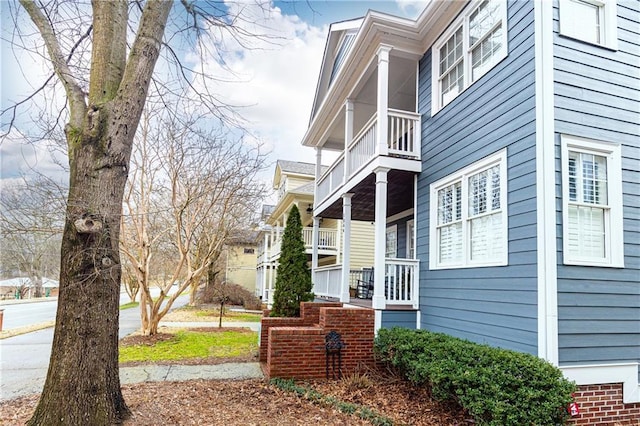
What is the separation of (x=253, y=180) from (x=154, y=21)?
7.34 metres

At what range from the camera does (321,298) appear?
11.0 meters

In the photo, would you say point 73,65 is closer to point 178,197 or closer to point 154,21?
point 154,21

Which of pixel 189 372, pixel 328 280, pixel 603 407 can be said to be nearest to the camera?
pixel 603 407

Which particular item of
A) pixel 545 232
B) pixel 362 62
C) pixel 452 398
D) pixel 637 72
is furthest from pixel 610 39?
pixel 452 398

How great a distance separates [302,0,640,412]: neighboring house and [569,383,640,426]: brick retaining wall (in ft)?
0.45

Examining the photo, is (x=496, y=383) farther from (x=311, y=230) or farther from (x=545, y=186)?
(x=311, y=230)

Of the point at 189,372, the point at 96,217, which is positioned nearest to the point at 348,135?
the point at 189,372

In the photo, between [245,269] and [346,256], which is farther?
[245,269]

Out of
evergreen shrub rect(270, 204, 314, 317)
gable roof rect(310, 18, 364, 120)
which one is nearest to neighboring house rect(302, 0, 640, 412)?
evergreen shrub rect(270, 204, 314, 317)

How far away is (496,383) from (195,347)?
7.94 metres

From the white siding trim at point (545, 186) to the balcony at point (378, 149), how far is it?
3.06 metres

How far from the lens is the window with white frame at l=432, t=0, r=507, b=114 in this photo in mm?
5844

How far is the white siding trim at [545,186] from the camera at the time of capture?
14.4ft

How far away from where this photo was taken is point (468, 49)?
6504 millimetres
